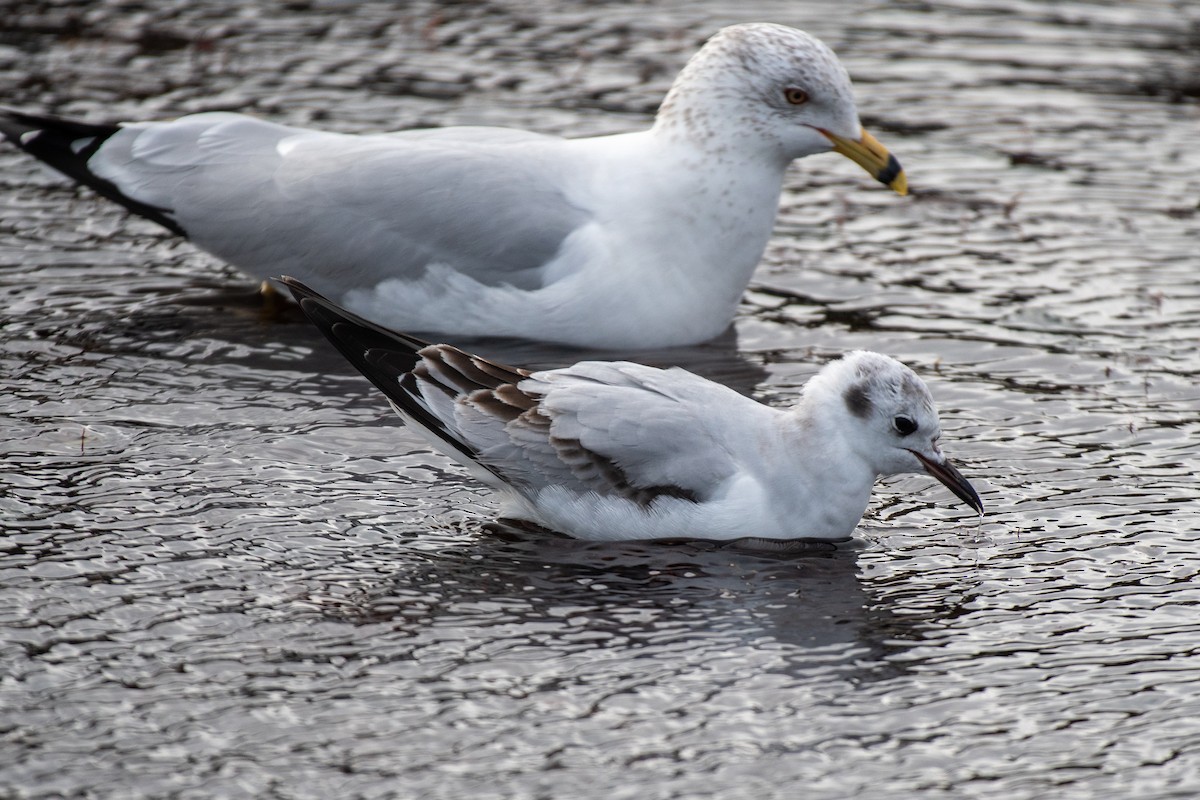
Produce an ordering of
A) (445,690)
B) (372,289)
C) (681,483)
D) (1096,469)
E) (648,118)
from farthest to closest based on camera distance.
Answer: (648,118)
(372,289)
(1096,469)
(681,483)
(445,690)

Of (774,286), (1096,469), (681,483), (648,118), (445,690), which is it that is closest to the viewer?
(445,690)

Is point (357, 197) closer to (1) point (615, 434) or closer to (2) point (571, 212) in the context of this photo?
(2) point (571, 212)

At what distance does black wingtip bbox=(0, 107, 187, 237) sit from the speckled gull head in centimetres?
292

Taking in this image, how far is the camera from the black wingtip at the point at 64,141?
8.77 meters

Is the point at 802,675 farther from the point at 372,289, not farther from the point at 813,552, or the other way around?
the point at 372,289

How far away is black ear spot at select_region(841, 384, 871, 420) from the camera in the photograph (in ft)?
20.6

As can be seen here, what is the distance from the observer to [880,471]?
6.39 meters

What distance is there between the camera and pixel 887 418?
626 centimetres

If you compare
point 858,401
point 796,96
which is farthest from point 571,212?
point 858,401

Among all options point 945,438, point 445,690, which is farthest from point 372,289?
point 445,690

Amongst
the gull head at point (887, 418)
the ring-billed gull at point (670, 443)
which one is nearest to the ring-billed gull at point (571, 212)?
the ring-billed gull at point (670, 443)

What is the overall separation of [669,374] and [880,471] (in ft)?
2.88

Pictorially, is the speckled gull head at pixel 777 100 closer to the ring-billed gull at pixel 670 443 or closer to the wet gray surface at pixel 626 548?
the wet gray surface at pixel 626 548

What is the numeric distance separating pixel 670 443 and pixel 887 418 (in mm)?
817
